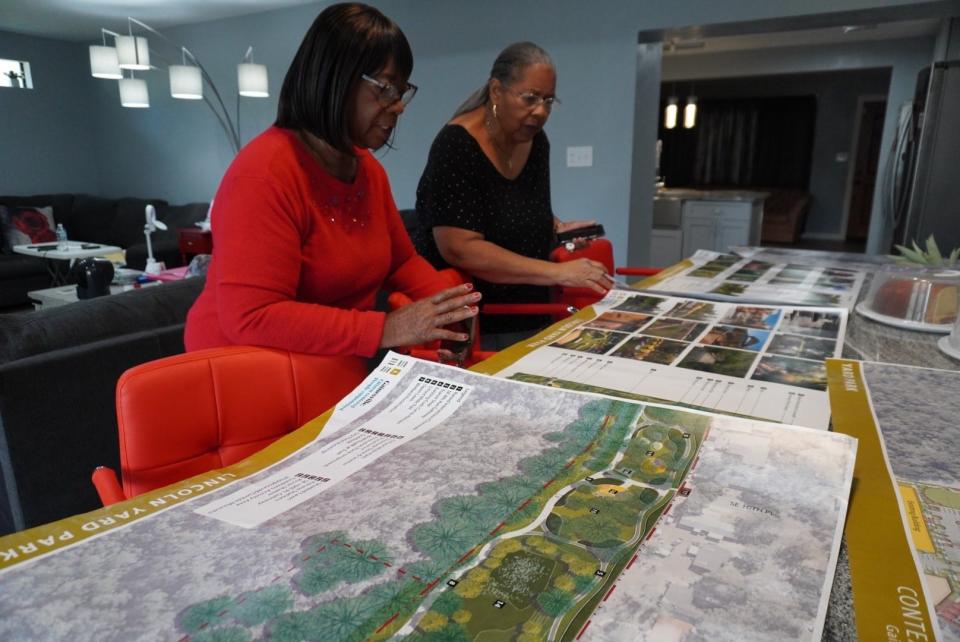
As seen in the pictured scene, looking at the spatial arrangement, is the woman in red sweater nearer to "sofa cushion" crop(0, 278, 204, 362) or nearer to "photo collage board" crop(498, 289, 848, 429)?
"photo collage board" crop(498, 289, 848, 429)

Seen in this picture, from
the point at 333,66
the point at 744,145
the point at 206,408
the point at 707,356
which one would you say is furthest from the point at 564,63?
the point at 744,145

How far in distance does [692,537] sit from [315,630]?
27cm

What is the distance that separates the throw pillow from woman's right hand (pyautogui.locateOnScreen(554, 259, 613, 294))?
21.6 ft

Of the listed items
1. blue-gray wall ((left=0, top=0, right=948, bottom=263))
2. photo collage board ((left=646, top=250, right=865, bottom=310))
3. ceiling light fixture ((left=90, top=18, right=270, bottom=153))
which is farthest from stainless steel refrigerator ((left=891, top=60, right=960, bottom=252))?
ceiling light fixture ((left=90, top=18, right=270, bottom=153))

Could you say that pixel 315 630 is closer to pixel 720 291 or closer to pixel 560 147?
pixel 720 291

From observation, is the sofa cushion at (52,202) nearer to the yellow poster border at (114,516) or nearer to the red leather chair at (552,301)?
the red leather chair at (552,301)

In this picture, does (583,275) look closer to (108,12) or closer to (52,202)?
(108,12)

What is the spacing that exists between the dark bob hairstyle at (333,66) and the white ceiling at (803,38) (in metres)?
5.63

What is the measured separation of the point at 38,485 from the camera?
62.9 inches

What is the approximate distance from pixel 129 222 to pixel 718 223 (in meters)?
6.00

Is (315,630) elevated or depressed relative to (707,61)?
depressed

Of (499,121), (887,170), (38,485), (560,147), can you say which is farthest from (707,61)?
(38,485)

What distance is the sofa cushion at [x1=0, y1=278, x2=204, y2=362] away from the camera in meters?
1.62

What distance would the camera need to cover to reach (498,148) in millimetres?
1449
